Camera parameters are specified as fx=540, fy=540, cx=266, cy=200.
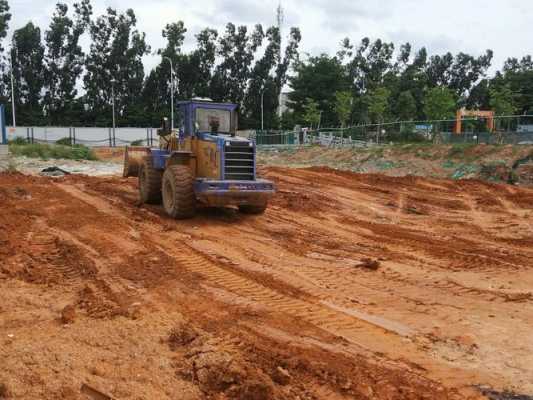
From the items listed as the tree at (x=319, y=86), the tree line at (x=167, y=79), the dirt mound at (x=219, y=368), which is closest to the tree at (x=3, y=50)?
the tree line at (x=167, y=79)

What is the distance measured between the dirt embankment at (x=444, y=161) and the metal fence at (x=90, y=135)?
31.9 m

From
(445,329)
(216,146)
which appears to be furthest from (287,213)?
(445,329)

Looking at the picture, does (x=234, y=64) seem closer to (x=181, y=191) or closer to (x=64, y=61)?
(x=64, y=61)

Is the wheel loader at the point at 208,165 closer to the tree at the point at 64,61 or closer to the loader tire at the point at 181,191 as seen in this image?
the loader tire at the point at 181,191

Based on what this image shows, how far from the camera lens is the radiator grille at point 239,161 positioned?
1141cm

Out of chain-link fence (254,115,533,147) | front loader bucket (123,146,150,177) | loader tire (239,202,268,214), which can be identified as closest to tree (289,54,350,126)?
chain-link fence (254,115,533,147)

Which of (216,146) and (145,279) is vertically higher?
(216,146)

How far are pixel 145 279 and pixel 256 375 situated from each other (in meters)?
3.44

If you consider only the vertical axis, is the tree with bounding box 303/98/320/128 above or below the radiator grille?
above

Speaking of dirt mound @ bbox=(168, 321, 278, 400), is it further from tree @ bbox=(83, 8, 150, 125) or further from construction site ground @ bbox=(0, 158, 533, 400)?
tree @ bbox=(83, 8, 150, 125)

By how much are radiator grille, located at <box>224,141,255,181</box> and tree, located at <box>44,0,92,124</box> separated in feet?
218

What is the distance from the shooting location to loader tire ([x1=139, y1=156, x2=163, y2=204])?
13500mm

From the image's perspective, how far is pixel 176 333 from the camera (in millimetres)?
5406

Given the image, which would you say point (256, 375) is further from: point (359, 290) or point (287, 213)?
point (287, 213)
